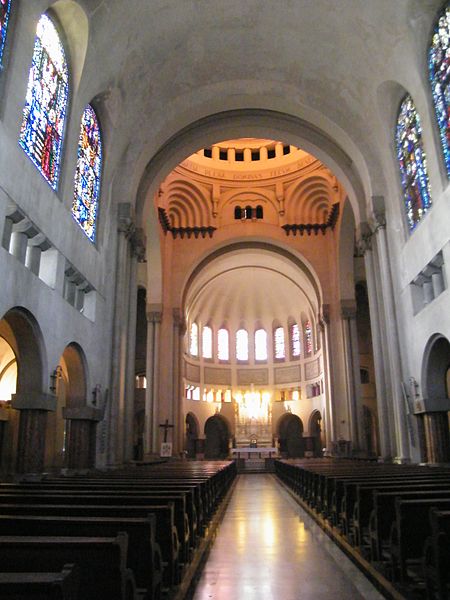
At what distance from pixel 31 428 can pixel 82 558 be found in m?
8.93

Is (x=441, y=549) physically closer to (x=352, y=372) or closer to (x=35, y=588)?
(x=35, y=588)

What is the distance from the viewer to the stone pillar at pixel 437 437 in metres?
13.3

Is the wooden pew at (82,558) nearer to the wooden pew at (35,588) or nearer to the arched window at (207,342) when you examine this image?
the wooden pew at (35,588)

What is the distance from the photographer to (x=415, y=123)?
47.3 feet

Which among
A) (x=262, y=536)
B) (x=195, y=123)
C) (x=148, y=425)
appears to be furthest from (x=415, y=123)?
(x=148, y=425)

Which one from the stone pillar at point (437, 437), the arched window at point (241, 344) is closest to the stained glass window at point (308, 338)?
the arched window at point (241, 344)

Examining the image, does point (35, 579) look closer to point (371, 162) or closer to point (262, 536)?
point (262, 536)

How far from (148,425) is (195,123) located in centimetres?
1470

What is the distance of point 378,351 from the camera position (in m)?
16.7

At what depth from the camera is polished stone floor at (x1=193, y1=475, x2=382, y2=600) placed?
4.89 metres

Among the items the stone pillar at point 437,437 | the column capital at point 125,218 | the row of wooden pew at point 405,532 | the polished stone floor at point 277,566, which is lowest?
the polished stone floor at point 277,566

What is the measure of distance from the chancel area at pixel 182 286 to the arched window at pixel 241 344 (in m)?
12.1

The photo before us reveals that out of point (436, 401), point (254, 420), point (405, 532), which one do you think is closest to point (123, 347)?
point (436, 401)

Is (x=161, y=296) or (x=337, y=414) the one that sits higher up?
(x=161, y=296)
